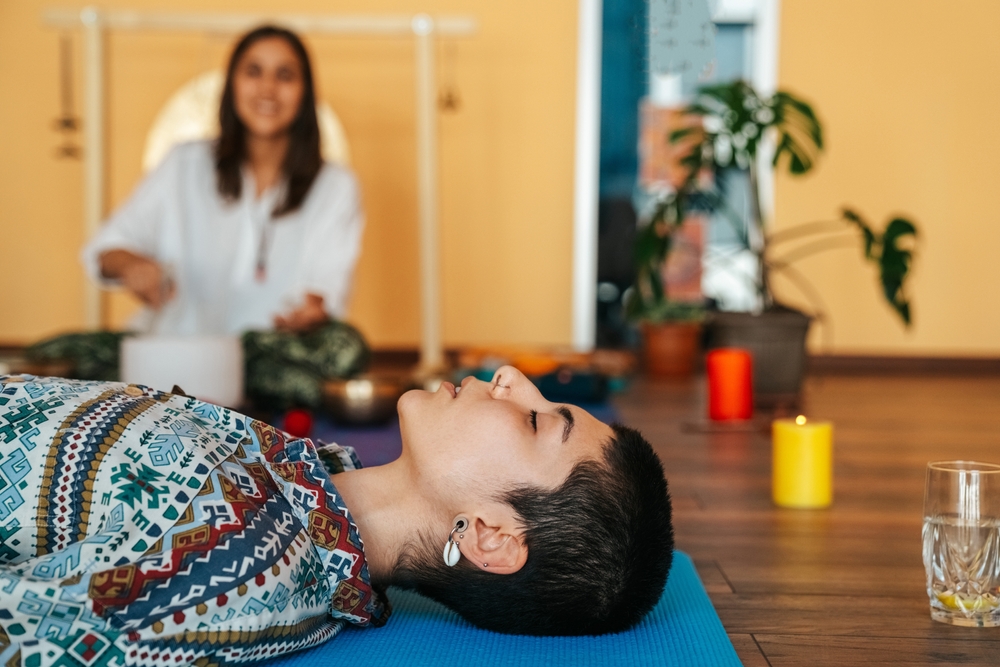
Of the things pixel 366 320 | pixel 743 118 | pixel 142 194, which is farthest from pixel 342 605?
pixel 366 320

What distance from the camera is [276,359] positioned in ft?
8.61

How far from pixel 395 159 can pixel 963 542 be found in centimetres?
360

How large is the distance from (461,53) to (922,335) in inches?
89.9

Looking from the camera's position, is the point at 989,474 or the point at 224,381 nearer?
the point at 989,474

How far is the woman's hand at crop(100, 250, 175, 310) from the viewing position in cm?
262

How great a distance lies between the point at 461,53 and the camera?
4.45m

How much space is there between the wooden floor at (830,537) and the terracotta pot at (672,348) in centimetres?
81

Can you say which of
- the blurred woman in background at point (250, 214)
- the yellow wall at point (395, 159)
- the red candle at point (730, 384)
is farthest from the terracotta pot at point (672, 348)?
the blurred woman in background at point (250, 214)

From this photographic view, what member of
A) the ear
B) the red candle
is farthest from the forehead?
the ear

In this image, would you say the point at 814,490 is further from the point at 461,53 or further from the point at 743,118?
the point at 461,53

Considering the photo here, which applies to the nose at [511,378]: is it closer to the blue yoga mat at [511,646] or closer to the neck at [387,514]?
the neck at [387,514]

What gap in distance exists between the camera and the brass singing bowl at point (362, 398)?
7.81 ft

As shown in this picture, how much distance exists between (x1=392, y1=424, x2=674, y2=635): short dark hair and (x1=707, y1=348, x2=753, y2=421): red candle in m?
1.59

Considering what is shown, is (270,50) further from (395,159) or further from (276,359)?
(395,159)
